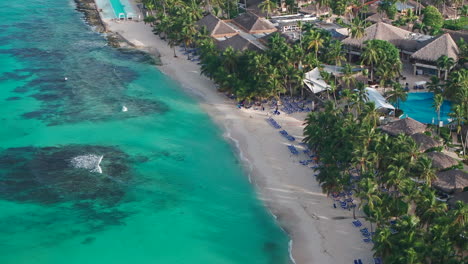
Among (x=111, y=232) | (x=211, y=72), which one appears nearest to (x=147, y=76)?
(x=211, y=72)

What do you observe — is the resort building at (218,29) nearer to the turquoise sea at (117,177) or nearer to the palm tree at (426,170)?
the turquoise sea at (117,177)

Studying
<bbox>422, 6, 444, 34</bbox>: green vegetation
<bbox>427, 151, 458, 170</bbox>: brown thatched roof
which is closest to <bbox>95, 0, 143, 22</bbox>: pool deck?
<bbox>422, 6, 444, 34</bbox>: green vegetation

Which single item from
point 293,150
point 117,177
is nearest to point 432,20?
point 293,150

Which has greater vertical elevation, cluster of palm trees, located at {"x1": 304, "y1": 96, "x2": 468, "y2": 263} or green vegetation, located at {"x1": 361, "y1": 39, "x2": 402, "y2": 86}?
green vegetation, located at {"x1": 361, "y1": 39, "x2": 402, "y2": 86}

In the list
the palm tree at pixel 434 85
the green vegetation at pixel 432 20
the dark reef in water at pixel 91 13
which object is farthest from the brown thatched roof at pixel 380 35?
the dark reef in water at pixel 91 13

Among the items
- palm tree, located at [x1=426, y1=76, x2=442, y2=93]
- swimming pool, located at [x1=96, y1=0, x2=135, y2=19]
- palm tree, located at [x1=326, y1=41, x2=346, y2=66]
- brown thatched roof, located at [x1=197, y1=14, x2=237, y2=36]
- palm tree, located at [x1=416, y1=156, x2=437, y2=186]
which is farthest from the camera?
swimming pool, located at [x1=96, y1=0, x2=135, y2=19]

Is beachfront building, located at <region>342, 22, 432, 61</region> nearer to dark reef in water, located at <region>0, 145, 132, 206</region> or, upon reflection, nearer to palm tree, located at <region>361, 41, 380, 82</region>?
palm tree, located at <region>361, 41, 380, 82</region>
